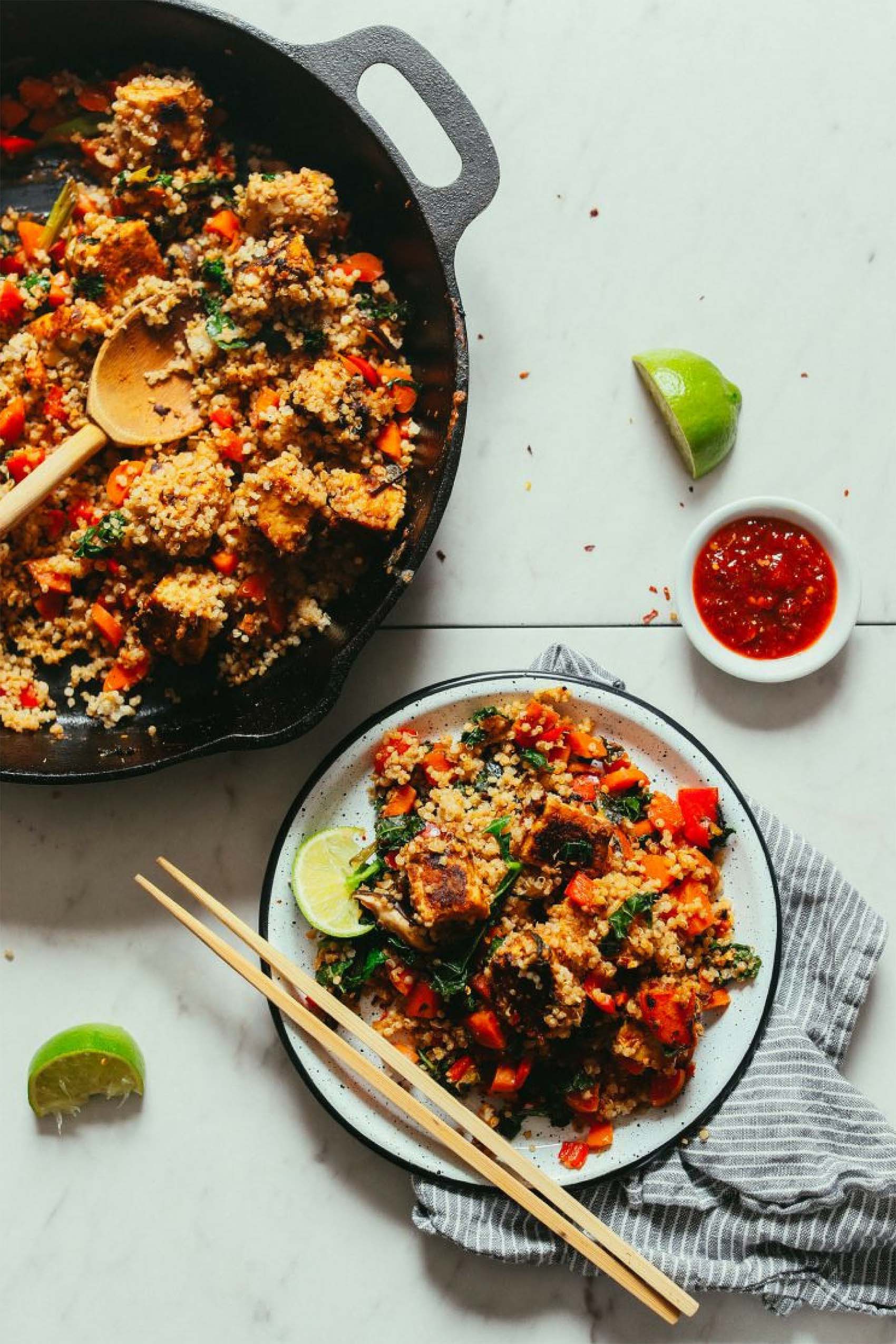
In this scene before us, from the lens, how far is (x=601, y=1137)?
285 centimetres

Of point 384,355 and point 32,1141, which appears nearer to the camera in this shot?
point 384,355

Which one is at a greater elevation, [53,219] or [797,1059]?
[53,219]

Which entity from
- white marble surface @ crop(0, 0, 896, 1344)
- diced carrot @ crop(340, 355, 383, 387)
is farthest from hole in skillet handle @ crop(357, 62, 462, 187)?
diced carrot @ crop(340, 355, 383, 387)

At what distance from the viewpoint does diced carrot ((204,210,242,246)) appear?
2.91 m

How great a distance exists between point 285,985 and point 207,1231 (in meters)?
0.81

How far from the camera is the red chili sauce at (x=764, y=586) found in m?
3.02

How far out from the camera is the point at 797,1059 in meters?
2.92

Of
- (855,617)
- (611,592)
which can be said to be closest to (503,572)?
(611,592)

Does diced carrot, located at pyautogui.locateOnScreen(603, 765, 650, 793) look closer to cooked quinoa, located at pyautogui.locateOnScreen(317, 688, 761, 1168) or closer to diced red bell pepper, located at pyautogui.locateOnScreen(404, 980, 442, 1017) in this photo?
cooked quinoa, located at pyautogui.locateOnScreen(317, 688, 761, 1168)

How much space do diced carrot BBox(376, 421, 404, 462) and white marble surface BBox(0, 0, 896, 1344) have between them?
32 cm

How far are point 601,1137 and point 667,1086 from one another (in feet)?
0.70

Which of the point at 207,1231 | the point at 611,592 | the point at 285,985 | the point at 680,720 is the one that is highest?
the point at 611,592

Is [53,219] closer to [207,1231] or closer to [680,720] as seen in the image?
[680,720]

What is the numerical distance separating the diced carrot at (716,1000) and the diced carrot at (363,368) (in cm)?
174
